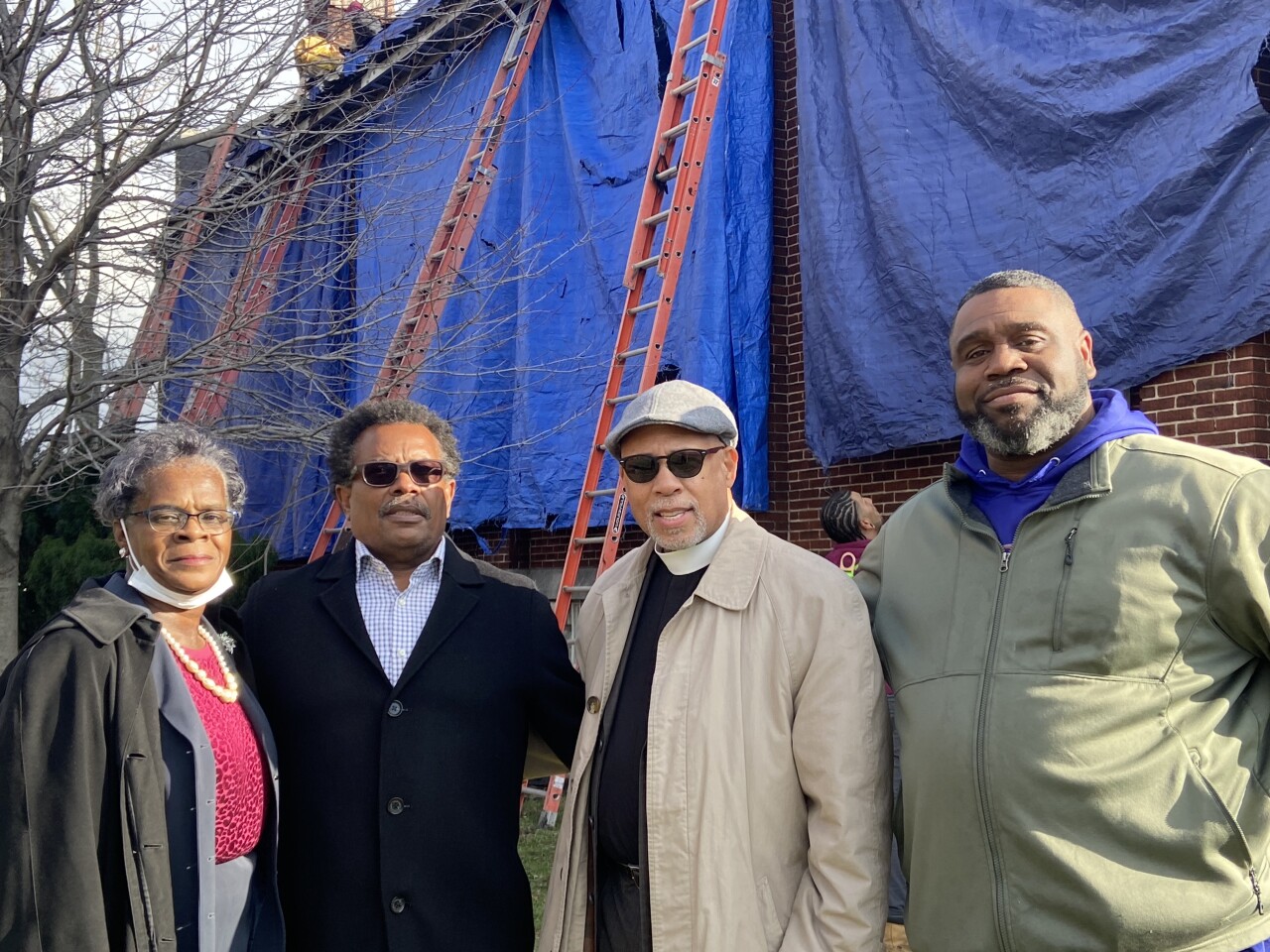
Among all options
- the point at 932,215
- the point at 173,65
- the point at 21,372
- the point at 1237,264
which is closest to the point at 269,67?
the point at 173,65

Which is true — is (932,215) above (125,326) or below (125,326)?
above

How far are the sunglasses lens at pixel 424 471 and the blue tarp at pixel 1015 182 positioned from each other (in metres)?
3.80

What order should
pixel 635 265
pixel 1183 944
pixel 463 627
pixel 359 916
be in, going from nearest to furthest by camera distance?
pixel 1183 944 < pixel 359 916 < pixel 463 627 < pixel 635 265

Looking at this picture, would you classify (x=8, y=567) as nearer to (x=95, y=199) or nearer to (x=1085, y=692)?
(x=95, y=199)

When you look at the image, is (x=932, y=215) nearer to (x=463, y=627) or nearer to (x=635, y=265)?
(x=635, y=265)

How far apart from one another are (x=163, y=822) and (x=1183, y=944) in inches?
75.0

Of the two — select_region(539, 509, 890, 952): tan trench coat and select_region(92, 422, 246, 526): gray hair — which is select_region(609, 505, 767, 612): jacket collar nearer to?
select_region(539, 509, 890, 952): tan trench coat

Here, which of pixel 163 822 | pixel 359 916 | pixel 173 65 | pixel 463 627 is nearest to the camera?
pixel 163 822

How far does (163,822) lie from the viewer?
2430 millimetres

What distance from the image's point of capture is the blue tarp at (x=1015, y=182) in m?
5.46

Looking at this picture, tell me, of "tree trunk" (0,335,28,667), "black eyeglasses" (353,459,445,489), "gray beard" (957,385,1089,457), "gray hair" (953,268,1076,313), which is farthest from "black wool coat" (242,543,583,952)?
"tree trunk" (0,335,28,667)

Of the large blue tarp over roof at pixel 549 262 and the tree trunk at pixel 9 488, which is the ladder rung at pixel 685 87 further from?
the tree trunk at pixel 9 488

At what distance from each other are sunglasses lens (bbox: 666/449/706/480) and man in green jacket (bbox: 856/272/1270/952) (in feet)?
1.95

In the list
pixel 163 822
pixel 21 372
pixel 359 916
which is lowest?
pixel 359 916
